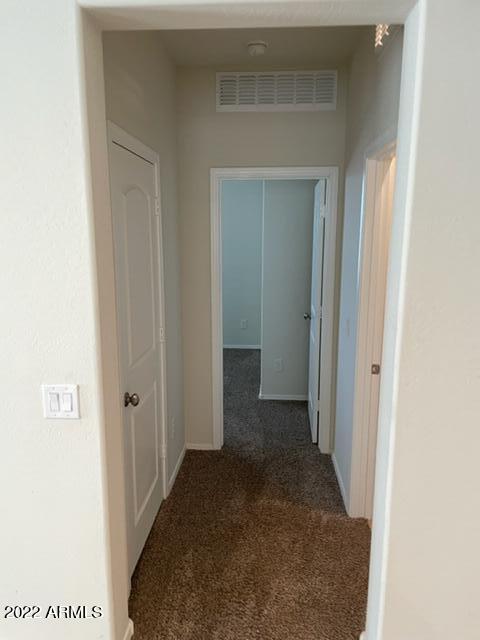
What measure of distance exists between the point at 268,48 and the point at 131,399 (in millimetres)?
2110

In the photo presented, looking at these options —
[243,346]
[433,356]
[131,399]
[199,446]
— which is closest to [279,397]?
[199,446]

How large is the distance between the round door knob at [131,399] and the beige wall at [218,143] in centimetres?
126

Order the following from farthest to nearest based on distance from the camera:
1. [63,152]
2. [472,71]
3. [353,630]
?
[353,630] → [63,152] → [472,71]

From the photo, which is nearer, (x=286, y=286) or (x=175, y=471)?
(x=175, y=471)

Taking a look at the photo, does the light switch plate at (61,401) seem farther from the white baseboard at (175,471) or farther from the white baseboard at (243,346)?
the white baseboard at (243,346)

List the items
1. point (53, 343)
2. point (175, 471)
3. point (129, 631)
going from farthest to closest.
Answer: point (175, 471)
point (129, 631)
point (53, 343)

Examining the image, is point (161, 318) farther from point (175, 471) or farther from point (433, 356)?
point (433, 356)

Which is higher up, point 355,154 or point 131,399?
point 355,154

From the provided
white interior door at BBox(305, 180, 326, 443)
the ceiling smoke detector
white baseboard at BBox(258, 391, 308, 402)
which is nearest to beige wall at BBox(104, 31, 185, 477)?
the ceiling smoke detector

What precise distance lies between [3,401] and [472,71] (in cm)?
169

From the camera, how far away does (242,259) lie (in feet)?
20.1

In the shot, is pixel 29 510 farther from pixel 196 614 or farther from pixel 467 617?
pixel 467 617

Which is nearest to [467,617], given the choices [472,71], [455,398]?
[455,398]

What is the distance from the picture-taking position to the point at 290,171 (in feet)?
9.48
